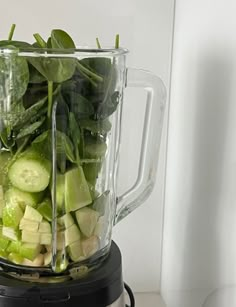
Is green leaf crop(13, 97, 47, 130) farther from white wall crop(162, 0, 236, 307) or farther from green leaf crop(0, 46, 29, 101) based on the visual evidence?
white wall crop(162, 0, 236, 307)

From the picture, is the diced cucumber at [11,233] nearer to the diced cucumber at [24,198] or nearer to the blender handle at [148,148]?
the diced cucumber at [24,198]

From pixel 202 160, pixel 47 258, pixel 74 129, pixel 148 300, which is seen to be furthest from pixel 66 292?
pixel 148 300

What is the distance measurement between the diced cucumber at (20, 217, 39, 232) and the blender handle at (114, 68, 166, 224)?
0.43ft

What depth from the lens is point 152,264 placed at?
37.0 inches

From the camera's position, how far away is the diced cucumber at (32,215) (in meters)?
0.59

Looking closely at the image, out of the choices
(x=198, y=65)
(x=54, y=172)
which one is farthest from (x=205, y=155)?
(x=54, y=172)

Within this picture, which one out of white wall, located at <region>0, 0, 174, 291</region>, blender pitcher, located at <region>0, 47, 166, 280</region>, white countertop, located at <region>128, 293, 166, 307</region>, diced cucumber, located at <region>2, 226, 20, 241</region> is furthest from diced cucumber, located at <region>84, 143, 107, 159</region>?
white countertop, located at <region>128, 293, 166, 307</region>

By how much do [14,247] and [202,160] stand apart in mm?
267

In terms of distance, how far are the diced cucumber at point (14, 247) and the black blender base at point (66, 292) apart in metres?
0.03

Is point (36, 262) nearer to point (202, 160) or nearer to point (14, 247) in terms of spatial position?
point (14, 247)

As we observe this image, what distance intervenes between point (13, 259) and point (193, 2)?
1.30 feet

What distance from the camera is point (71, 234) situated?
1.97ft

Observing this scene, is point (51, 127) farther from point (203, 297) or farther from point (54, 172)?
point (203, 297)

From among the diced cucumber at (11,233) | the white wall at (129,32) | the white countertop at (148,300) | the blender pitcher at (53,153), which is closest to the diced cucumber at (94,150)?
the blender pitcher at (53,153)
